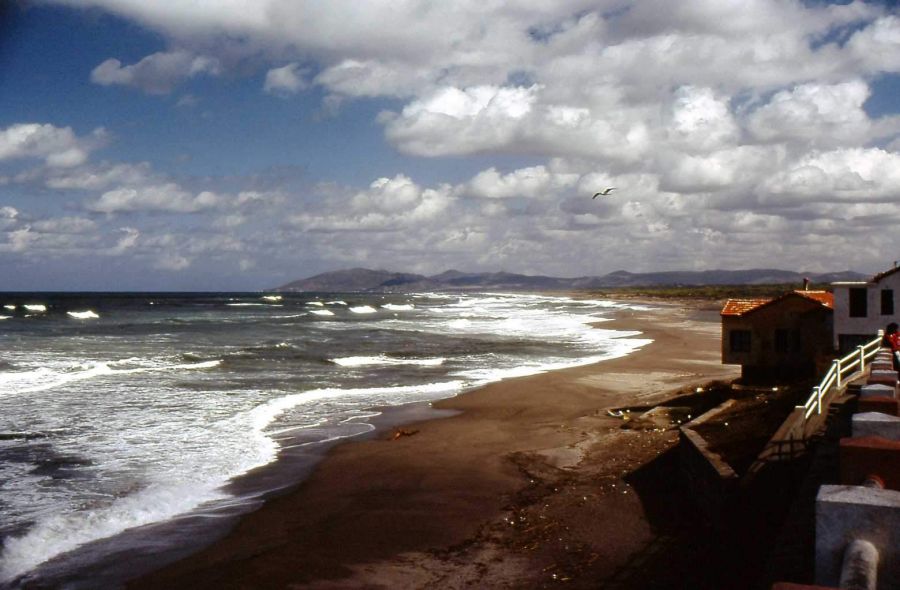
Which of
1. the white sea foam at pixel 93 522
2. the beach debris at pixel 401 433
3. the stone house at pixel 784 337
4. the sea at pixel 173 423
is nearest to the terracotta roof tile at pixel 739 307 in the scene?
the stone house at pixel 784 337

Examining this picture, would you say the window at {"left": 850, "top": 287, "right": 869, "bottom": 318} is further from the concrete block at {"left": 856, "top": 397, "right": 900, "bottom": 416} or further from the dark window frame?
the concrete block at {"left": 856, "top": 397, "right": 900, "bottom": 416}

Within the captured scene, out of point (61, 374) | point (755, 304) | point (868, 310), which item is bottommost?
point (61, 374)

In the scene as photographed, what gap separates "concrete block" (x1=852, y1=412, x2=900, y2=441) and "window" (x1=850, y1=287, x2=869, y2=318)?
18367 mm

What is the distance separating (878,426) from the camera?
251 inches

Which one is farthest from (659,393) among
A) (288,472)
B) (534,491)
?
(288,472)

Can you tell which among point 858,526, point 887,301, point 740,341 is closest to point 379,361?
point 740,341

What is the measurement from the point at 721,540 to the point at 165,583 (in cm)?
706

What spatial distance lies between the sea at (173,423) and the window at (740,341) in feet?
26.6

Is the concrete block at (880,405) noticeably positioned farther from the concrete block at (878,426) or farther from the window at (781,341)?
the window at (781,341)

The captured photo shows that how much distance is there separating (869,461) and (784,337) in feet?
62.4

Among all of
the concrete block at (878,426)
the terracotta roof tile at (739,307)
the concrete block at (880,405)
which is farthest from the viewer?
the terracotta roof tile at (739,307)

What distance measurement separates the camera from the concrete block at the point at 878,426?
632cm

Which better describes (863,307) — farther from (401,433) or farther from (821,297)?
(401,433)

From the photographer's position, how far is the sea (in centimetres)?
1070
